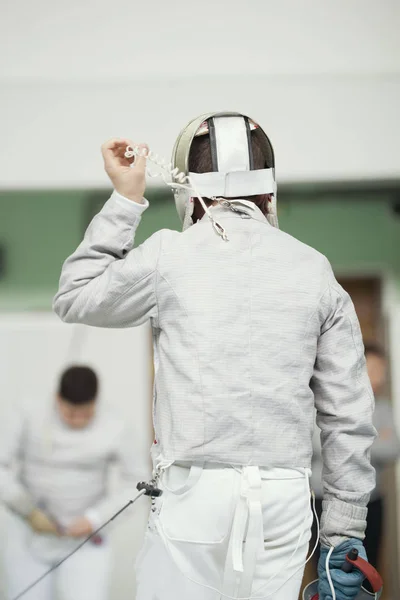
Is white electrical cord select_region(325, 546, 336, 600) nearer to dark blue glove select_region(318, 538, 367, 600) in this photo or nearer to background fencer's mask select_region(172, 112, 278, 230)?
→ dark blue glove select_region(318, 538, 367, 600)

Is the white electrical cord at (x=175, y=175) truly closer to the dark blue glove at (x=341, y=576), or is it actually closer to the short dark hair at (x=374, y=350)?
the dark blue glove at (x=341, y=576)

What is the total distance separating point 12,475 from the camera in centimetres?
297

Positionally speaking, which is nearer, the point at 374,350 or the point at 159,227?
the point at 374,350

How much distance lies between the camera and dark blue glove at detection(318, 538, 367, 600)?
1164 mm

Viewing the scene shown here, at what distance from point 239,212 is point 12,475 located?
2106 mm

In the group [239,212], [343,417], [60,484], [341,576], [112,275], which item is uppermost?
[239,212]

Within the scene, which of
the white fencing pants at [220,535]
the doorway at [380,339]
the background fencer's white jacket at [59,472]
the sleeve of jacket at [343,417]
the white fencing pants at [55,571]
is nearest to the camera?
the white fencing pants at [220,535]

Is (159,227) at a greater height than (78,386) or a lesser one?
greater

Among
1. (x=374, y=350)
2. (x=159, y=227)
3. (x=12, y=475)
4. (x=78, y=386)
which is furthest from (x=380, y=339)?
(x=12, y=475)

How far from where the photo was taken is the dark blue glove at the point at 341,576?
1.16m

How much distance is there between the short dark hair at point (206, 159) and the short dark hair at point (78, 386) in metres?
1.84

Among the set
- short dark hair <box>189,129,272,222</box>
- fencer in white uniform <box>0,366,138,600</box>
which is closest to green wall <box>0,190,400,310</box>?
fencer in white uniform <box>0,366,138,600</box>

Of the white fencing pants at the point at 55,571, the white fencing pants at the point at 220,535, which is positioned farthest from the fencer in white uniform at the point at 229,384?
the white fencing pants at the point at 55,571

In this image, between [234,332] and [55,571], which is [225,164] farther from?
[55,571]
